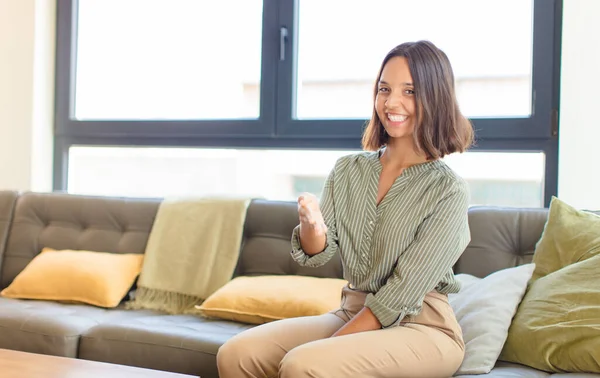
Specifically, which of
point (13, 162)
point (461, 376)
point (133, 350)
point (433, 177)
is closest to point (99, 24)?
point (13, 162)

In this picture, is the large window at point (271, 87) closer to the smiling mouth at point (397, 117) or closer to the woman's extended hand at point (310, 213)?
the smiling mouth at point (397, 117)

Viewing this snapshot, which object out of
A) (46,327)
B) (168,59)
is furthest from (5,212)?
(168,59)

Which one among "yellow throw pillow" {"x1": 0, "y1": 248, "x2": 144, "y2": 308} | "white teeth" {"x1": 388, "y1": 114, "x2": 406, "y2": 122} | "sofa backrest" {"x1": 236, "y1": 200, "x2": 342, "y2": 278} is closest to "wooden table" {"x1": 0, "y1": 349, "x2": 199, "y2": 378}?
"white teeth" {"x1": 388, "y1": 114, "x2": 406, "y2": 122}

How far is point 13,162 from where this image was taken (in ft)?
11.4

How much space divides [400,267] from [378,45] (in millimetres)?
1529

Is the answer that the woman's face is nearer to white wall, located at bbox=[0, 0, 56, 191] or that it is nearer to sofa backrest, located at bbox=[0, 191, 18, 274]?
sofa backrest, located at bbox=[0, 191, 18, 274]

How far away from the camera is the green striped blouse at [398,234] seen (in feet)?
5.50

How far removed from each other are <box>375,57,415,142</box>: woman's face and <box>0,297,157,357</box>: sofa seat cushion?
1227 millimetres

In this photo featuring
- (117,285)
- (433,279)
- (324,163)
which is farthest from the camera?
(324,163)

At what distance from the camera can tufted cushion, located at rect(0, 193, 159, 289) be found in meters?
2.88

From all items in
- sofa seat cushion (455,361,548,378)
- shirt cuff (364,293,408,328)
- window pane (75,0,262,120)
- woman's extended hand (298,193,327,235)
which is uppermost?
window pane (75,0,262,120)

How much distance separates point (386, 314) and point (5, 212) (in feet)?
6.66

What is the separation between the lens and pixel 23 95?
137 inches

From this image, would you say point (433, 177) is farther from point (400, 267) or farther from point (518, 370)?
point (518, 370)
